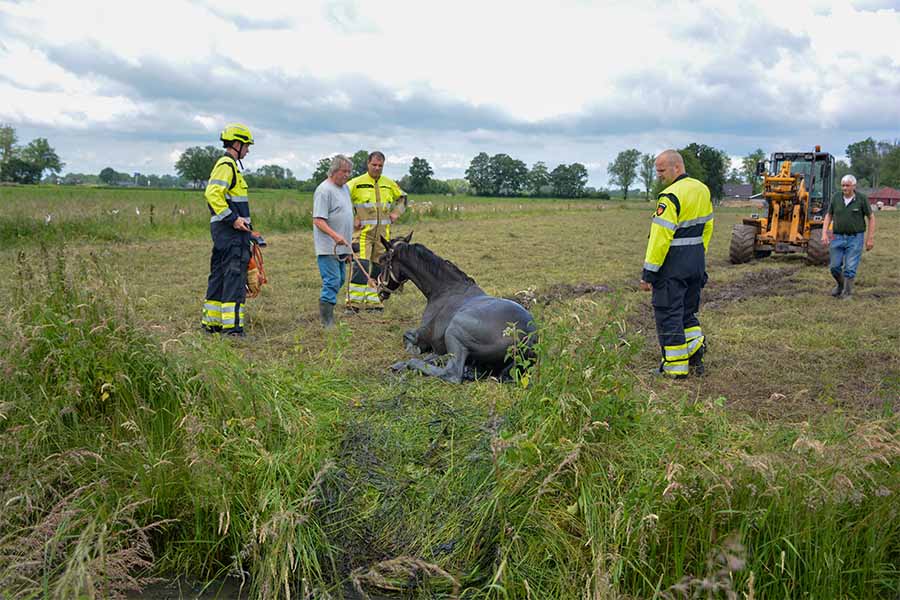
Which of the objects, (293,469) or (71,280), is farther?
(71,280)

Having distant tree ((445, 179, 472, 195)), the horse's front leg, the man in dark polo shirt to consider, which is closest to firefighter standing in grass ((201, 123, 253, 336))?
the horse's front leg

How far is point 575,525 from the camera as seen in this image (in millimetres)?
2838

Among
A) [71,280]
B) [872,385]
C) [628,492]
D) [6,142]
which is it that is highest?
[6,142]

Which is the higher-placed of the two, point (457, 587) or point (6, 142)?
point (6, 142)

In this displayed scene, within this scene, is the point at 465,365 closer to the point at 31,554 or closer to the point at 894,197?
the point at 31,554

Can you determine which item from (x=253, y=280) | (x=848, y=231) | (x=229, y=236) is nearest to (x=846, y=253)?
(x=848, y=231)

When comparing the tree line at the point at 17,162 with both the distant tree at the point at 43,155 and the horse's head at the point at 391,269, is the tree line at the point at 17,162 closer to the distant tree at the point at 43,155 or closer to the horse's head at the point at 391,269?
the distant tree at the point at 43,155

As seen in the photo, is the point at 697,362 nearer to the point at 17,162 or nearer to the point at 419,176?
the point at 419,176

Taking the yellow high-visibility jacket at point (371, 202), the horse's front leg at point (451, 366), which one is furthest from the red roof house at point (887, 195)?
the horse's front leg at point (451, 366)

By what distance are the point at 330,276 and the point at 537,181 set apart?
83.6m

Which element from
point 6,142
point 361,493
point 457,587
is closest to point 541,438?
→ point 457,587

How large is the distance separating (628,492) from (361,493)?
1376 millimetres

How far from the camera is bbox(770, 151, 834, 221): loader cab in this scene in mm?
15812

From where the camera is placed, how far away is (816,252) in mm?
14219
